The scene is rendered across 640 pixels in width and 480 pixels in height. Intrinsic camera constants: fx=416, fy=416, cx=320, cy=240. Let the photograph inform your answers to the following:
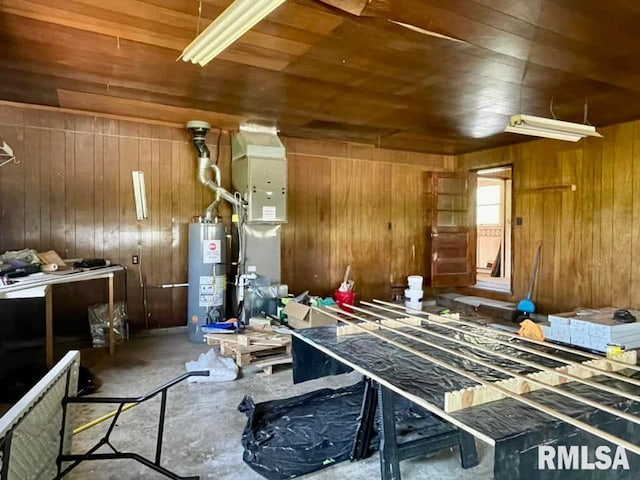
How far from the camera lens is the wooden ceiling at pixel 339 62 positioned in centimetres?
265

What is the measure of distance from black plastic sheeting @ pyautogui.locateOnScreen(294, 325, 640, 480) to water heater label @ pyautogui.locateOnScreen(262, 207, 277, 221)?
10.0 ft

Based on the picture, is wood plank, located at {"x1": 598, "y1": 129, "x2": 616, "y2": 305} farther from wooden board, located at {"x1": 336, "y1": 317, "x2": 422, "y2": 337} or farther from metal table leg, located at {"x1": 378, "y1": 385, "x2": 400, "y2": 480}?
metal table leg, located at {"x1": 378, "y1": 385, "x2": 400, "y2": 480}

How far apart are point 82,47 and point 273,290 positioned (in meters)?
3.16

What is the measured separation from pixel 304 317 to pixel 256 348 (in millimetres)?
741

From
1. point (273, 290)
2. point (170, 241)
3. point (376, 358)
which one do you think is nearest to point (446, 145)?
point (273, 290)

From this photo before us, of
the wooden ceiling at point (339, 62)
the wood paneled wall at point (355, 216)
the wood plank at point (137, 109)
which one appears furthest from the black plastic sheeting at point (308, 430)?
the wood plank at point (137, 109)

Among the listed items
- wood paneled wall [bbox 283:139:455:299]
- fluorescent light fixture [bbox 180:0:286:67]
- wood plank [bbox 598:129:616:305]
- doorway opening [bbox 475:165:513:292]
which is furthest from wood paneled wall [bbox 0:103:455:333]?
doorway opening [bbox 475:165:513:292]

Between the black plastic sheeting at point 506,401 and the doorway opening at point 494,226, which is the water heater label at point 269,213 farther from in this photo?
the doorway opening at point 494,226

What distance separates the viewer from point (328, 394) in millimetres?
3137

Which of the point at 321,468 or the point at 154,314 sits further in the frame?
the point at 154,314

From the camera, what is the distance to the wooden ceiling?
2648 mm

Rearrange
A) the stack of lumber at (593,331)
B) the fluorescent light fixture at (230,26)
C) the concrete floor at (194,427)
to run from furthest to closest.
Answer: the stack of lumber at (593,331), the concrete floor at (194,427), the fluorescent light fixture at (230,26)

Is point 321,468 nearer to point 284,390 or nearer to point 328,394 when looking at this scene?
point 328,394

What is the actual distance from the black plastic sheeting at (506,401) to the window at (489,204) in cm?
868
